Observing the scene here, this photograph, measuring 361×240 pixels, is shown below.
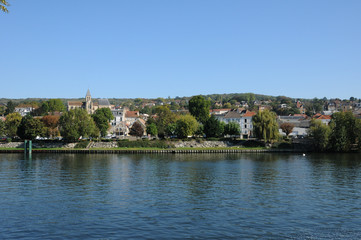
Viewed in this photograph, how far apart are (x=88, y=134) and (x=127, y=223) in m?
80.4

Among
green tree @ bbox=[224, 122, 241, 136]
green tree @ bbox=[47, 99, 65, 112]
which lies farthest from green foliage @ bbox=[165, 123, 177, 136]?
green tree @ bbox=[47, 99, 65, 112]

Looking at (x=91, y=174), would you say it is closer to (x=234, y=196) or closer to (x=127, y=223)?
(x=234, y=196)

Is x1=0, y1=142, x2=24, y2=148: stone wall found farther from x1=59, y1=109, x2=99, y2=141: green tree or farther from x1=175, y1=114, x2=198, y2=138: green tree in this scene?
x1=175, y1=114, x2=198, y2=138: green tree

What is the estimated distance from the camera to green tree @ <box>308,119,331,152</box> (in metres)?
95.4

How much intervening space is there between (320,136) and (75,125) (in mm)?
64197

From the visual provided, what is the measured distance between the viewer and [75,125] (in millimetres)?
103625

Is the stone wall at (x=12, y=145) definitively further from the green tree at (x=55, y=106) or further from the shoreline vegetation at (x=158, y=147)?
the green tree at (x=55, y=106)

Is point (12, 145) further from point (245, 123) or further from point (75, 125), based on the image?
point (245, 123)

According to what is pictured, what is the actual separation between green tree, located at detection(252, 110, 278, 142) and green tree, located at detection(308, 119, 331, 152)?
31.5ft

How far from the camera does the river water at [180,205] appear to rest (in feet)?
83.0

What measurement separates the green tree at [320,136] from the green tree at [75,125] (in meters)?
59.3

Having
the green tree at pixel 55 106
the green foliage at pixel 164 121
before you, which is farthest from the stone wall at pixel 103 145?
the green tree at pixel 55 106

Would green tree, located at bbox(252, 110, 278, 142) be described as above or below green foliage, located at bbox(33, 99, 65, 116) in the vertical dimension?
below

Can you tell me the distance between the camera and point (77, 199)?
3538 cm
